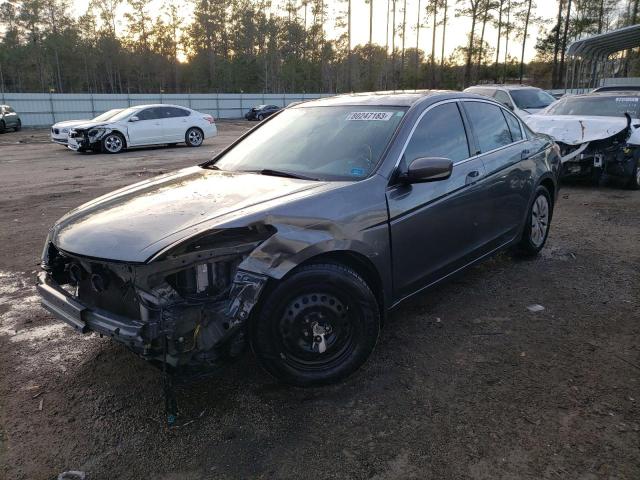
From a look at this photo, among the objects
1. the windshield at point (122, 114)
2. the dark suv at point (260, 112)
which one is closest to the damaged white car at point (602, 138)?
the windshield at point (122, 114)

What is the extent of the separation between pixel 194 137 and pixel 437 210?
16.5 m

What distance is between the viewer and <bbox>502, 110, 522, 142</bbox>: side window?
496 centimetres

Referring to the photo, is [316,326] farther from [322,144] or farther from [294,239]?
[322,144]

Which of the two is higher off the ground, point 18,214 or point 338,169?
point 338,169

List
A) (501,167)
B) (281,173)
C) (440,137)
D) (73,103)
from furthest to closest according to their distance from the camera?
1. (73,103)
2. (501,167)
3. (440,137)
4. (281,173)

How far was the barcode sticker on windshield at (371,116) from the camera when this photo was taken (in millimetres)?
3790

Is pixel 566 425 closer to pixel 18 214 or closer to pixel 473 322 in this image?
pixel 473 322

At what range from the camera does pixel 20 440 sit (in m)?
2.72

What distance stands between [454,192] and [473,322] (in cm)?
102

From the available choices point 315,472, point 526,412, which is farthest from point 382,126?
point 315,472

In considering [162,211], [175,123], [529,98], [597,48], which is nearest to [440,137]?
[162,211]

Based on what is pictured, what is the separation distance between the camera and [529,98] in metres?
13.8

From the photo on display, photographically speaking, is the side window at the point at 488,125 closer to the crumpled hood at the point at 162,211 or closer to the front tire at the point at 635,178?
the crumpled hood at the point at 162,211

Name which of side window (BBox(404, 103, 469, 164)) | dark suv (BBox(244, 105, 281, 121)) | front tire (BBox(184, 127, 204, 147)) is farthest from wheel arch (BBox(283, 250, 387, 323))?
dark suv (BBox(244, 105, 281, 121))
